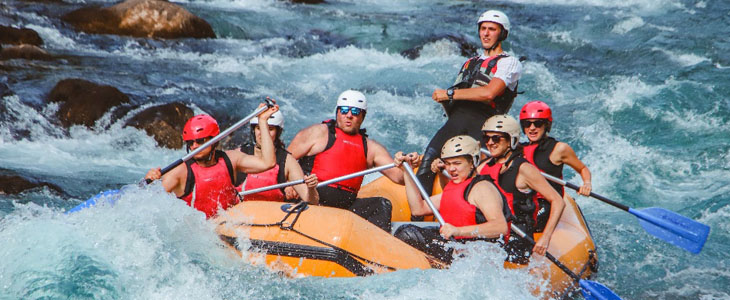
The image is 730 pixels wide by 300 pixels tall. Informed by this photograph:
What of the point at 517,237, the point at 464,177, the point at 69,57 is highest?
the point at 464,177

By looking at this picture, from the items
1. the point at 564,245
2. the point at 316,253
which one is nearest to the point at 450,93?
the point at 564,245

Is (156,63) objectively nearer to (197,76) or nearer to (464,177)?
(197,76)

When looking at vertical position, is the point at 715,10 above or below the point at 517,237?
above

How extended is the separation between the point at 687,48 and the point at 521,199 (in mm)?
10597

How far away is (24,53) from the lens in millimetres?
12547

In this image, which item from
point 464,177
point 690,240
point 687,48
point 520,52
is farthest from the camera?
point 520,52

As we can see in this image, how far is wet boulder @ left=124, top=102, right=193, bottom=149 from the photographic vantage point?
10.2 meters

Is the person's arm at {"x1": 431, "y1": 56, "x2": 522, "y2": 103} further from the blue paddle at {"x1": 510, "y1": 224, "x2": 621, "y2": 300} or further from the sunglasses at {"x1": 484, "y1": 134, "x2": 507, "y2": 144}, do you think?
the blue paddle at {"x1": 510, "y1": 224, "x2": 621, "y2": 300}

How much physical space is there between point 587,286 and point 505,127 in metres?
1.27

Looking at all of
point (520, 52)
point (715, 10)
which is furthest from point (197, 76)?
point (715, 10)

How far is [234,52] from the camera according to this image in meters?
14.8

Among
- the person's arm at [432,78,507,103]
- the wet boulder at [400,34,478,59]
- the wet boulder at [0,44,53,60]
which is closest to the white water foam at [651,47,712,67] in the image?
the wet boulder at [400,34,478,59]

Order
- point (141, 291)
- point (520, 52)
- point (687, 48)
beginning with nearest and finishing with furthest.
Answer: point (141, 291)
point (687, 48)
point (520, 52)

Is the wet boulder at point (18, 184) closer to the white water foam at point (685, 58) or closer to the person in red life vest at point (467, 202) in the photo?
the person in red life vest at point (467, 202)
